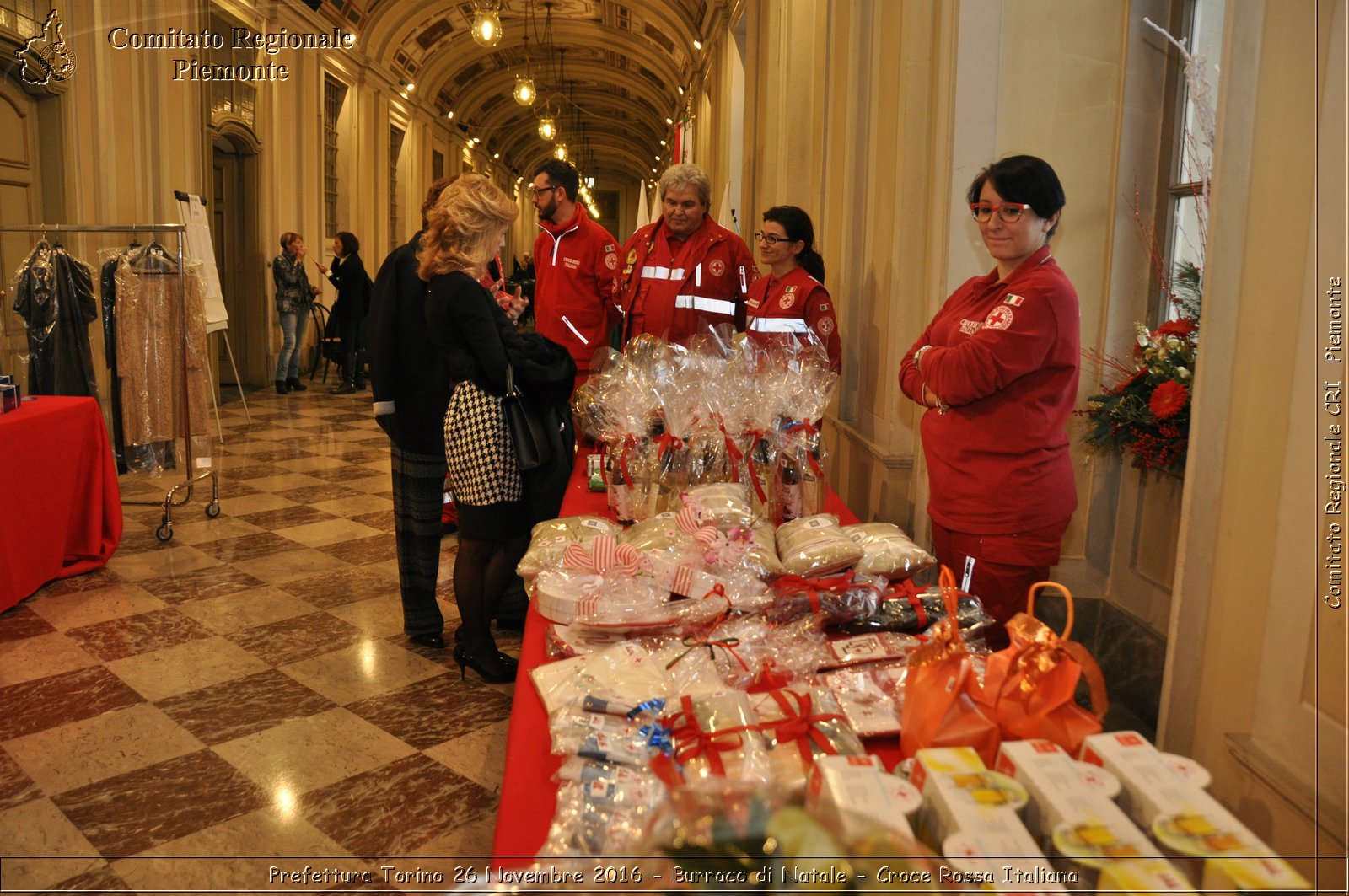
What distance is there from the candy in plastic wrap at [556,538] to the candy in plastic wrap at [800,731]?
0.67 metres

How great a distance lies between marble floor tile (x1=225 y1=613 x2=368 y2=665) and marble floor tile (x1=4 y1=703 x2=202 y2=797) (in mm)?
540

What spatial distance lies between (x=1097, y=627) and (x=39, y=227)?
17.0 ft

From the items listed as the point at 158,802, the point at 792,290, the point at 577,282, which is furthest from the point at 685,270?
the point at 158,802

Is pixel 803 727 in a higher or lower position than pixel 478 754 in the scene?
higher

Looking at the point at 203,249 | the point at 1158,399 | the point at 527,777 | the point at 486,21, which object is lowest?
the point at 527,777

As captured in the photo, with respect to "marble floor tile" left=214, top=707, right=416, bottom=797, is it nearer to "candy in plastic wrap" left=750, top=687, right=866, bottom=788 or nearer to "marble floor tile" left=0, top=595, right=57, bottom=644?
"marble floor tile" left=0, top=595, right=57, bottom=644

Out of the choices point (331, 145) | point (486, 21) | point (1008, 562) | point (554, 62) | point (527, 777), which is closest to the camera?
point (527, 777)

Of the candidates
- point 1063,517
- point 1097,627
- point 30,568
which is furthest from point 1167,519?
point 30,568

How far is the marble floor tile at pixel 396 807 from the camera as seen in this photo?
7.54ft

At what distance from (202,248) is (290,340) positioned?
3589mm

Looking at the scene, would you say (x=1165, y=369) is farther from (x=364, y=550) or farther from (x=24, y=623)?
(x=24, y=623)

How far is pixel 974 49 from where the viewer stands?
2.74 metres

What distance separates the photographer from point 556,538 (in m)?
2.06

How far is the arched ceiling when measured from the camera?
14.3 m
